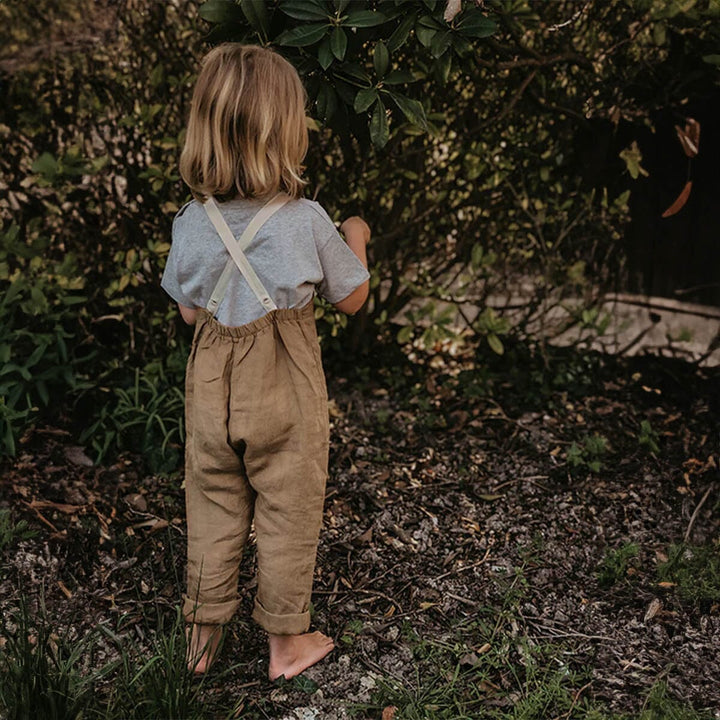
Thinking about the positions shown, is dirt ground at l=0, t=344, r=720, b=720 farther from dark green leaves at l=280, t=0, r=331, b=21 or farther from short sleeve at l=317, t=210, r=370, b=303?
dark green leaves at l=280, t=0, r=331, b=21

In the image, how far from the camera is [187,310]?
2342mm

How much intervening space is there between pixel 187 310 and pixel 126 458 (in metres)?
1.31

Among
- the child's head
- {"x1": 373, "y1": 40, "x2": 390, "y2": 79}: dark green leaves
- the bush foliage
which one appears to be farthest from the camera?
the bush foliage

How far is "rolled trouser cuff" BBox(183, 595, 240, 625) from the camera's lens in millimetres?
2393

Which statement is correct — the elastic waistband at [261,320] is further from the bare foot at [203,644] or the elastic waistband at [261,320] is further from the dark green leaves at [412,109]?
the bare foot at [203,644]

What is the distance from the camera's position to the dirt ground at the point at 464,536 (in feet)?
8.09

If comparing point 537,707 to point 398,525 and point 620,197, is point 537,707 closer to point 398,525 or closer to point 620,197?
point 398,525

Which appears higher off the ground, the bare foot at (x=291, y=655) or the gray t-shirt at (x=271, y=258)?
the gray t-shirt at (x=271, y=258)

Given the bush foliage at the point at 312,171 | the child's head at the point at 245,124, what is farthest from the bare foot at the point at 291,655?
the child's head at the point at 245,124

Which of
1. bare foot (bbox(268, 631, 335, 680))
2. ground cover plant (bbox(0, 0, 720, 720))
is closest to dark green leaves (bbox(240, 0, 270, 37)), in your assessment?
ground cover plant (bbox(0, 0, 720, 720))

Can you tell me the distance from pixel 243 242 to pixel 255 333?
0.24 metres

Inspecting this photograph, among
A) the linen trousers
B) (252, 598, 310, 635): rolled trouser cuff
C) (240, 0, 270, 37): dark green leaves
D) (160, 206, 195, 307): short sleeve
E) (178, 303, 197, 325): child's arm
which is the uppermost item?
(240, 0, 270, 37): dark green leaves

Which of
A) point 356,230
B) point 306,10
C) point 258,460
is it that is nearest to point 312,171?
point 306,10

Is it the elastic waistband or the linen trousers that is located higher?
the elastic waistband
